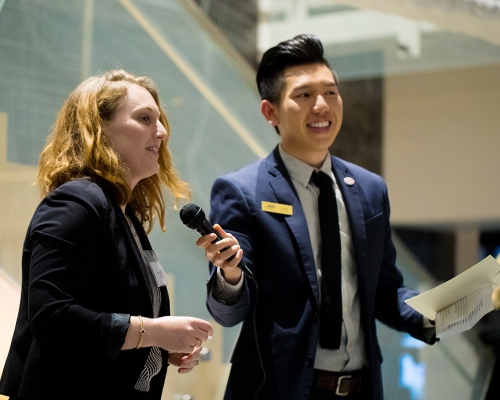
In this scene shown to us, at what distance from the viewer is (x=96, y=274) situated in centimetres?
152

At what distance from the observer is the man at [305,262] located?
201cm

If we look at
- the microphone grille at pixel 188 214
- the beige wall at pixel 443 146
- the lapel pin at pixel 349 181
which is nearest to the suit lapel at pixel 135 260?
the microphone grille at pixel 188 214

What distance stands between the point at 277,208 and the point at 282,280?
0.23 metres

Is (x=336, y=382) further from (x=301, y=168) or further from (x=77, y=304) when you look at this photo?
(x=77, y=304)

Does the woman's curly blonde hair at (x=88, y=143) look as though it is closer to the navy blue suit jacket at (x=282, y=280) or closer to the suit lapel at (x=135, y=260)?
the suit lapel at (x=135, y=260)

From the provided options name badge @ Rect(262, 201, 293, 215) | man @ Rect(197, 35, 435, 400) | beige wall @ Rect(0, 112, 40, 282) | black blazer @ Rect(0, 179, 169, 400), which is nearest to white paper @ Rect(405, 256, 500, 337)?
man @ Rect(197, 35, 435, 400)

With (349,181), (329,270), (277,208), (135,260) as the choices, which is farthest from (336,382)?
(135,260)

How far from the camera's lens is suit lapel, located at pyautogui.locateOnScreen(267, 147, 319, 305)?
2.07m

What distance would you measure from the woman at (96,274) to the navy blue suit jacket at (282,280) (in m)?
0.33

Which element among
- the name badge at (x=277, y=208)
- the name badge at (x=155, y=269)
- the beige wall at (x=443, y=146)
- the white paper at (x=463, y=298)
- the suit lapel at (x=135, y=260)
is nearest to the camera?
the suit lapel at (x=135, y=260)

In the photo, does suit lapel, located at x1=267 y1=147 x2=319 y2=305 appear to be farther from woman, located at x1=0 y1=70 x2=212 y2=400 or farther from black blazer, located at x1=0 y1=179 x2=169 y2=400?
black blazer, located at x1=0 y1=179 x2=169 y2=400

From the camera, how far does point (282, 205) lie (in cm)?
215

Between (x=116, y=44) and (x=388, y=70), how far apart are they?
2.67 m

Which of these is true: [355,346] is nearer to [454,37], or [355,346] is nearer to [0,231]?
[0,231]
